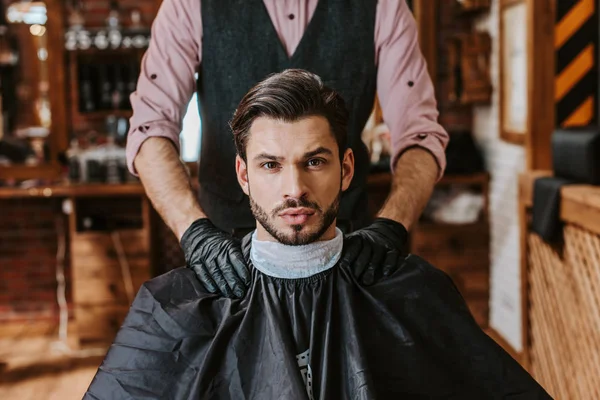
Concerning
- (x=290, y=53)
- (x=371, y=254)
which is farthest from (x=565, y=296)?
(x=371, y=254)

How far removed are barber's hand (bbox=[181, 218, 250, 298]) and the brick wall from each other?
3981 millimetres

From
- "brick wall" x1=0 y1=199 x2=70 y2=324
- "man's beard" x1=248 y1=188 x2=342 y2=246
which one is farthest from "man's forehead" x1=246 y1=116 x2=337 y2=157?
"brick wall" x1=0 y1=199 x2=70 y2=324

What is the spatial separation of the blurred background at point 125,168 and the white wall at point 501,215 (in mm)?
17

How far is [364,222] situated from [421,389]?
0.69m

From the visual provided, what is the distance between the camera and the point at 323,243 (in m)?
1.73

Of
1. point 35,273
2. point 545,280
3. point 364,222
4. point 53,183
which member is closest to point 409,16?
point 364,222

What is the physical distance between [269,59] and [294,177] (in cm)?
64

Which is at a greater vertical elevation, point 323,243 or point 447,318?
point 323,243

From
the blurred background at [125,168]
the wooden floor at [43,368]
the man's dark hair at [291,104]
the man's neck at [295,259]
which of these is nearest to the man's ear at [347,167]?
the man's dark hair at [291,104]

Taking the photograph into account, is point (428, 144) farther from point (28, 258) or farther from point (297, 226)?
point (28, 258)

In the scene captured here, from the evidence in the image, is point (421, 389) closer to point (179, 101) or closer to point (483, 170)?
point (179, 101)

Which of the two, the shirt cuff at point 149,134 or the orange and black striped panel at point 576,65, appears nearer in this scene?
the shirt cuff at point 149,134

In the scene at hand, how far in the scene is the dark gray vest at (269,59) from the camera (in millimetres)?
2174

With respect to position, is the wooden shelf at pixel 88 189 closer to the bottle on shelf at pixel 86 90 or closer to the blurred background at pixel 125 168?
the blurred background at pixel 125 168
